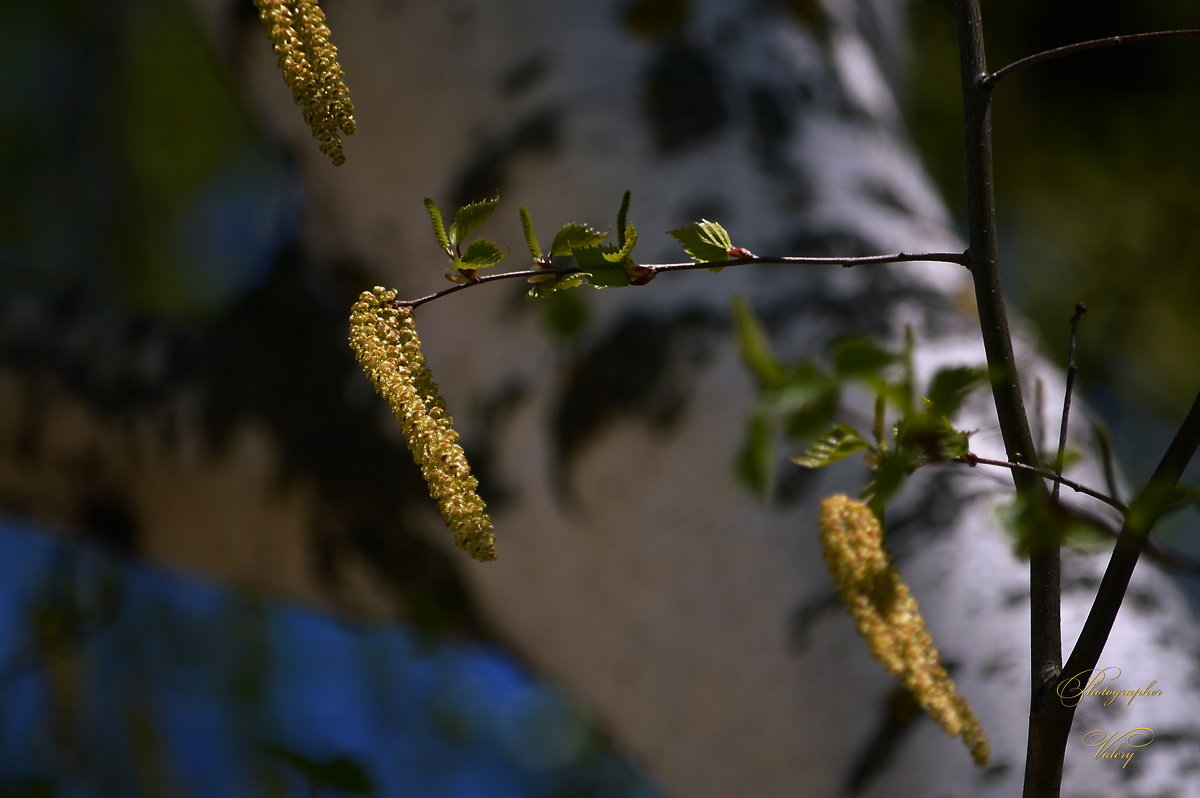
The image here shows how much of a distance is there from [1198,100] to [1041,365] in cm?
155

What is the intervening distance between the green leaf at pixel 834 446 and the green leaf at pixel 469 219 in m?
0.11

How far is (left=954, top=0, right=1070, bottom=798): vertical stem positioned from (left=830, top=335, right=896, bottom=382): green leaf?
6cm

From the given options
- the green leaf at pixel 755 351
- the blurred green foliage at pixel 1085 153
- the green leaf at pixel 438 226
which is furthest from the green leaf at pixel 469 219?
the blurred green foliage at pixel 1085 153

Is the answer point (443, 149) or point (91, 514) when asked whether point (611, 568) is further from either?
point (91, 514)

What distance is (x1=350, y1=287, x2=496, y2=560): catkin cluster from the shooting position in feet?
0.92

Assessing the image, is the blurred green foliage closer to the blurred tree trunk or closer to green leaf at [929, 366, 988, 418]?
the blurred tree trunk

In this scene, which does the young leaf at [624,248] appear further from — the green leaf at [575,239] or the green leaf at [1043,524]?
the green leaf at [1043,524]

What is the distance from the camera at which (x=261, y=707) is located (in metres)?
1.96

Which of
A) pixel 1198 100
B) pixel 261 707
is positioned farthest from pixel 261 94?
pixel 1198 100

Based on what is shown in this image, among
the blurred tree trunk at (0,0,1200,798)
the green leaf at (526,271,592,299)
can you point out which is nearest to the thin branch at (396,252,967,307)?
the green leaf at (526,271,592,299)

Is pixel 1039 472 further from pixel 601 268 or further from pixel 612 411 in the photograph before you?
pixel 612 411

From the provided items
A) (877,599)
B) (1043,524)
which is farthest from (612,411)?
(1043,524)

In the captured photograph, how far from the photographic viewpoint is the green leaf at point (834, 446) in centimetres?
28

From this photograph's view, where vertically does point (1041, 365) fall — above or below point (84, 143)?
below
